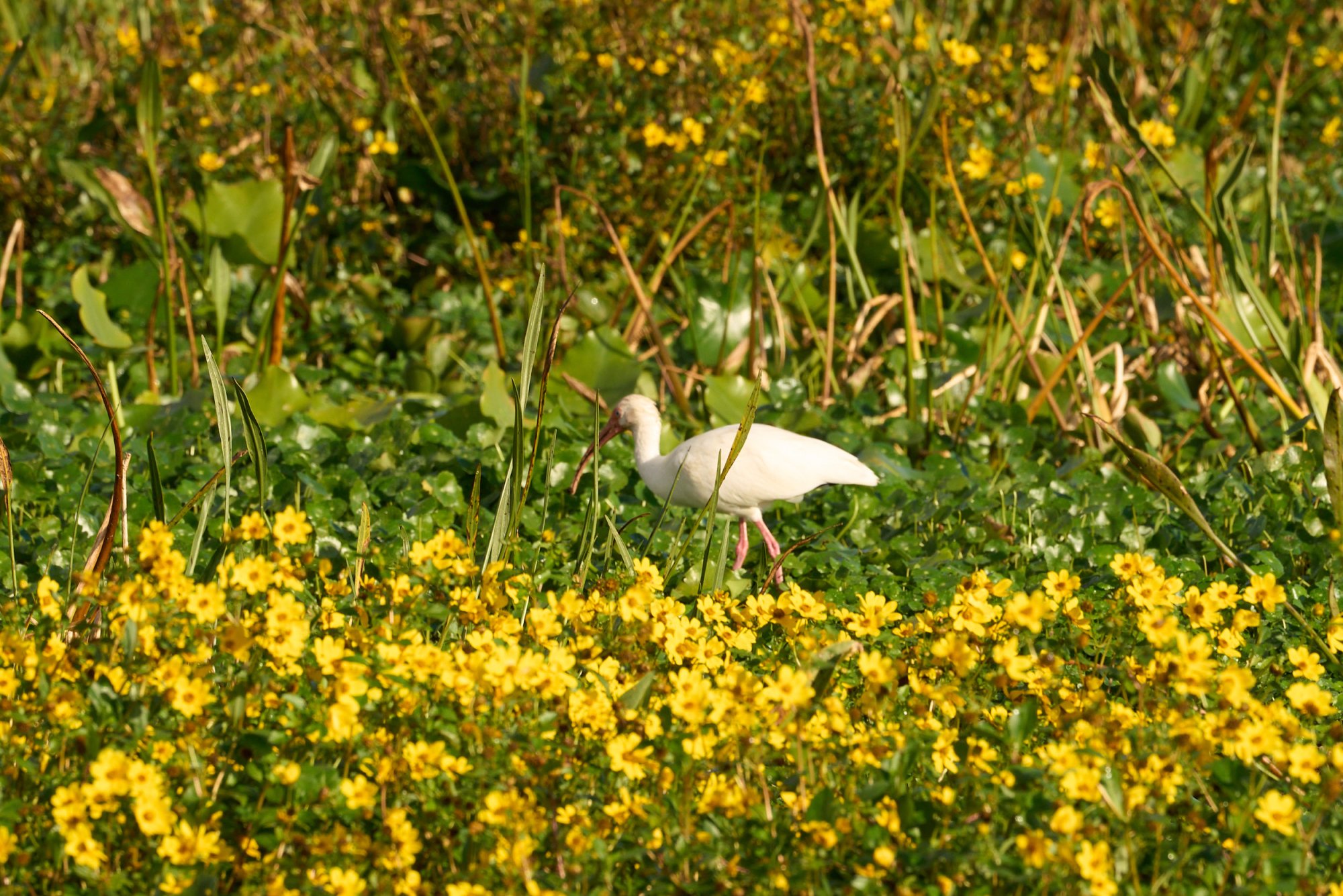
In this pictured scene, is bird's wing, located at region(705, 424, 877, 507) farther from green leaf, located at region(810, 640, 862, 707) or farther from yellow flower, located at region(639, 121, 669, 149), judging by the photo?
yellow flower, located at region(639, 121, 669, 149)

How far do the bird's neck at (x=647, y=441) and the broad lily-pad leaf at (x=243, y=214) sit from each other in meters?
1.74

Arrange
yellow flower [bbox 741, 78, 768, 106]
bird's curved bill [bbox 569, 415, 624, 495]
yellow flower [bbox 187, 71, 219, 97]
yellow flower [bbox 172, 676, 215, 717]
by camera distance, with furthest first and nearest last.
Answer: yellow flower [bbox 187, 71, 219, 97]
yellow flower [bbox 741, 78, 768, 106]
bird's curved bill [bbox 569, 415, 624, 495]
yellow flower [bbox 172, 676, 215, 717]

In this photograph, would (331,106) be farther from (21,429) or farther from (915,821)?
(915,821)

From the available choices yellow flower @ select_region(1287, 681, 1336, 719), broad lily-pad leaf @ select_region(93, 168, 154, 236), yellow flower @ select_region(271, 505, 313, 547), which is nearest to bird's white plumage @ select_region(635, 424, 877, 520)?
yellow flower @ select_region(271, 505, 313, 547)

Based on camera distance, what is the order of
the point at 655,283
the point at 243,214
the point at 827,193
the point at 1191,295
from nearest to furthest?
the point at 1191,295
the point at 827,193
the point at 655,283
the point at 243,214

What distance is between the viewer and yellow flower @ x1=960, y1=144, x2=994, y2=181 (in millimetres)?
4609

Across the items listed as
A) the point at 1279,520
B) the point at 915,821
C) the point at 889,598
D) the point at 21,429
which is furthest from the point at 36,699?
the point at 1279,520

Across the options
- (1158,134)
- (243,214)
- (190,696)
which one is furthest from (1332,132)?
(190,696)

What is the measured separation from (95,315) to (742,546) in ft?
7.42

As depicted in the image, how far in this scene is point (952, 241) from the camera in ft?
17.2

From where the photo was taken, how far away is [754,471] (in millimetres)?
3266

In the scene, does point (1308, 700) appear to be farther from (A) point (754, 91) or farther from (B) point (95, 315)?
(B) point (95, 315)

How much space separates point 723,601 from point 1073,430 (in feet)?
7.20

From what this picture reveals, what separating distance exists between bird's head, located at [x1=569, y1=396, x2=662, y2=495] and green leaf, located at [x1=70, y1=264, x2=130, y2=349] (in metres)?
1.73
